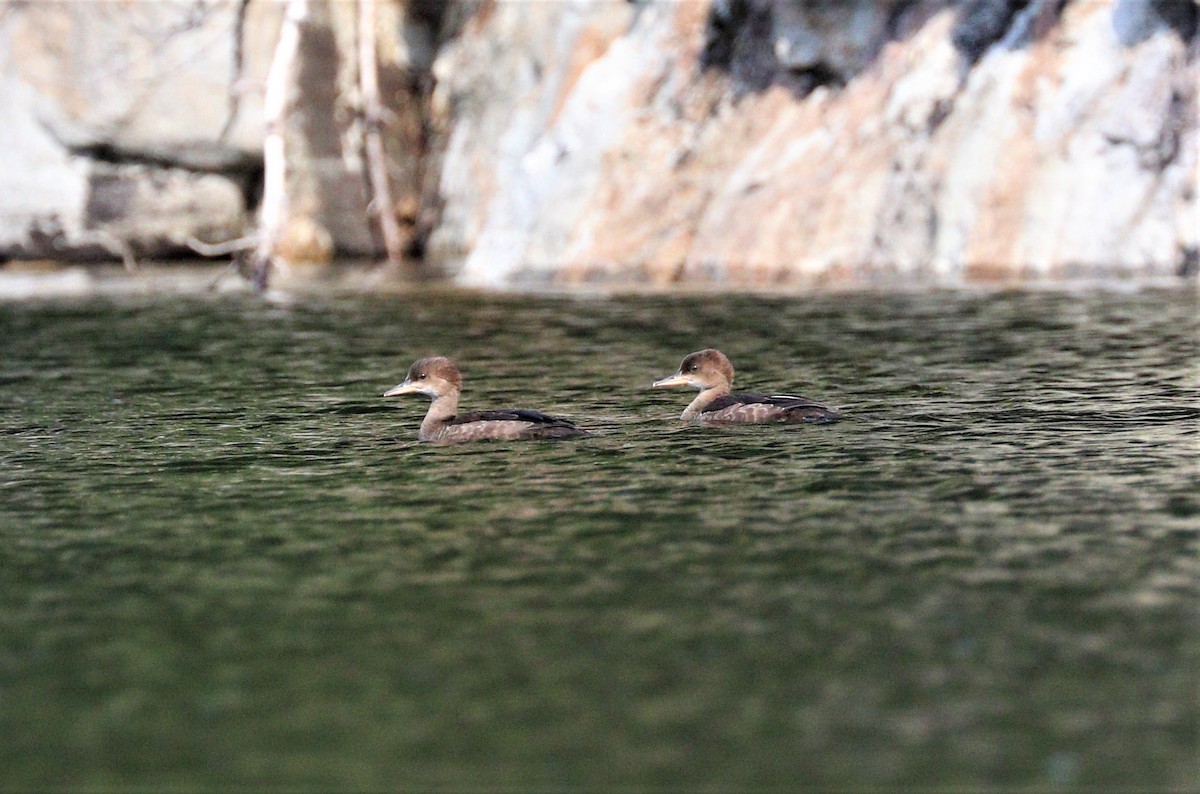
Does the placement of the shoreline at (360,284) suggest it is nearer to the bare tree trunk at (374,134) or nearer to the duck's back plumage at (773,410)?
the bare tree trunk at (374,134)

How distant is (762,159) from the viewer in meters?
25.8

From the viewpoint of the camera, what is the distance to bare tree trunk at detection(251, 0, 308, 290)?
2502cm

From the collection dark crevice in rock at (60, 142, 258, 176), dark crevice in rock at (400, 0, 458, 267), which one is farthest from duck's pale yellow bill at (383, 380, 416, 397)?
dark crevice in rock at (400, 0, 458, 267)

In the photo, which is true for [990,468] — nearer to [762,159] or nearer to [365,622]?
[365,622]

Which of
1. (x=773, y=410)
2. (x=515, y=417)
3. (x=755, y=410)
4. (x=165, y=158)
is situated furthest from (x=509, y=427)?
(x=165, y=158)

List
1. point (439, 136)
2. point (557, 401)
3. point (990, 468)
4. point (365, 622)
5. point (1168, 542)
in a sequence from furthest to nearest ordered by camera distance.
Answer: point (439, 136)
point (557, 401)
point (990, 468)
point (1168, 542)
point (365, 622)

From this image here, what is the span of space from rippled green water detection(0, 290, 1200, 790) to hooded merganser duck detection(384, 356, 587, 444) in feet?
0.92

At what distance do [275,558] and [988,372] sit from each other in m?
7.73

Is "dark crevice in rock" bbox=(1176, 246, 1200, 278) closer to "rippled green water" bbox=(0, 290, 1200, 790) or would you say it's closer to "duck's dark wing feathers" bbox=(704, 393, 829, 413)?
"rippled green water" bbox=(0, 290, 1200, 790)

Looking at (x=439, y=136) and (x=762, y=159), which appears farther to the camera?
(x=439, y=136)

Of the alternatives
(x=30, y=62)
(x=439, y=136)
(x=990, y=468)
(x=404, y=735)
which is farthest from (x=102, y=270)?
(x=404, y=735)

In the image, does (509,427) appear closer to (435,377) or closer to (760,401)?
(435,377)

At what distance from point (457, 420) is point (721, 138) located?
15.2m

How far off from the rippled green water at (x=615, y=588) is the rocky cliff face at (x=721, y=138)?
886 centimetres
